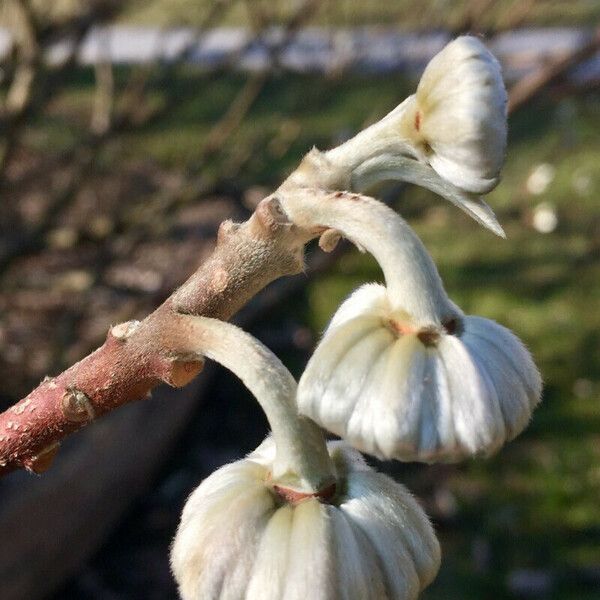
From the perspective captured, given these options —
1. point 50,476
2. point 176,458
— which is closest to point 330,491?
point 50,476

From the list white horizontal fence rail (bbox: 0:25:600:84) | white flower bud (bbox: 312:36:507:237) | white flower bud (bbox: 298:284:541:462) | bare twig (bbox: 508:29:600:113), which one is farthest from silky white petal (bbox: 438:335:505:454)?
bare twig (bbox: 508:29:600:113)

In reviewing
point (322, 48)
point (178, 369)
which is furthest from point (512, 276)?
point (178, 369)

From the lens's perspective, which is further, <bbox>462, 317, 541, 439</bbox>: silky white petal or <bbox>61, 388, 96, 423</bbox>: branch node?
<bbox>61, 388, 96, 423</bbox>: branch node

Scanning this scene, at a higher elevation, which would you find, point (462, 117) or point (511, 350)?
point (462, 117)

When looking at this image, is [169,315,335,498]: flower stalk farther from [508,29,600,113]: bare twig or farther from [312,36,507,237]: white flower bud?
[508,29,600,113]: bare twig

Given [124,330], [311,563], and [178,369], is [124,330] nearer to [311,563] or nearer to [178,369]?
[178,369]

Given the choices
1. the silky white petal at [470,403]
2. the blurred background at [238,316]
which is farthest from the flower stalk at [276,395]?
the blurred background at [238,316]
